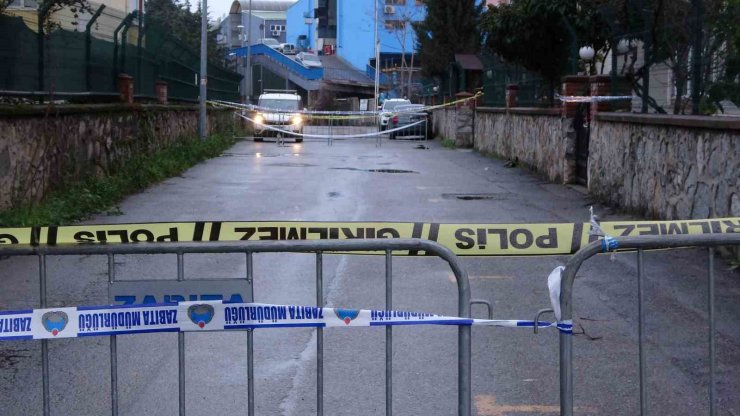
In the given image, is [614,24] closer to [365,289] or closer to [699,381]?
[365,289]

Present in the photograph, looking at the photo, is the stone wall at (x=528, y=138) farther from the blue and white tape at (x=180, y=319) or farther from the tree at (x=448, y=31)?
the tree at (x=448, y=31)

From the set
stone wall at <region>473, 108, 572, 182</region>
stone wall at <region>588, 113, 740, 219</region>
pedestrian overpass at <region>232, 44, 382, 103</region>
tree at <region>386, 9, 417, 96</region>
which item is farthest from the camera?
pedestrian overpass at <region>232, 44, 382, 103</region>

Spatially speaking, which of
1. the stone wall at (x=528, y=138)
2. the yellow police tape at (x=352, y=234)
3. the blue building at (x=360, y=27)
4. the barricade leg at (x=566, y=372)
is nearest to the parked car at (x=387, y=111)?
the stone wall at (x=528, y=138)

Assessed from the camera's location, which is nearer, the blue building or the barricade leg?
the barricade leg

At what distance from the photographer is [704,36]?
1293 centimetres

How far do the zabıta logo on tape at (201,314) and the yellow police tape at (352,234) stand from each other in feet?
1.12

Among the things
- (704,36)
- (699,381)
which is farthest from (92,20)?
(699,381)

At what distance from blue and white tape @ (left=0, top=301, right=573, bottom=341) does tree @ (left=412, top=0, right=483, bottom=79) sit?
47.4 m

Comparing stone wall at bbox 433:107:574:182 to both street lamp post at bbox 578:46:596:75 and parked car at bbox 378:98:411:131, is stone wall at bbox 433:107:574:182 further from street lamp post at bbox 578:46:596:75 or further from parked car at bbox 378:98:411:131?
parked car at bbox 378:98:411:131

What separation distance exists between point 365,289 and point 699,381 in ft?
11.9

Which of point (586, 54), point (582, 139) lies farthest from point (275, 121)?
point (582, 139)

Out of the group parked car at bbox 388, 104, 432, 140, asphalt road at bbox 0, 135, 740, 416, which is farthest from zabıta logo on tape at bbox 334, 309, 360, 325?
parked car at bbox 388, 104, 432, 140

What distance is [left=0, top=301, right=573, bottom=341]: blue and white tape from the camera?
171 inches

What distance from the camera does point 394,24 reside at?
79438 mm
